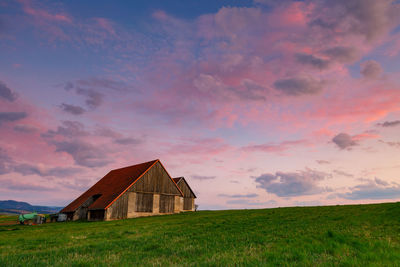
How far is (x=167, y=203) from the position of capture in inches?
2196

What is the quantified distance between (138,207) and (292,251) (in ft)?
149

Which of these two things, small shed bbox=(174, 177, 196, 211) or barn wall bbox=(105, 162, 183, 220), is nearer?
barn wall bbox=(105, 162, 183, 220)

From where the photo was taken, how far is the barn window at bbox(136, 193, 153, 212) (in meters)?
50.8

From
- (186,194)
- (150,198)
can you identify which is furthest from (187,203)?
(150,198)

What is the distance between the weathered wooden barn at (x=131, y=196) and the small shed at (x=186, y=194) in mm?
3519

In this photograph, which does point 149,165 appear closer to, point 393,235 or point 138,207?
point 138,207

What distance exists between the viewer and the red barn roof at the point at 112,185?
4941cm

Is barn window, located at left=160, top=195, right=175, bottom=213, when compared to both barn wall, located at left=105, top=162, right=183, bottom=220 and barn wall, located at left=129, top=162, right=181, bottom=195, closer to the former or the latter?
barn wall, located at left=105, top=162, right=183, bottom=220

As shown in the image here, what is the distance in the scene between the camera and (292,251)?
29.3 feet

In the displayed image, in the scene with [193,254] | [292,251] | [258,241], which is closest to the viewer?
[292,251]

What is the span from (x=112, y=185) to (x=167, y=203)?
11.8m

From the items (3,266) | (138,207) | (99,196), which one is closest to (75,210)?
(99,196)

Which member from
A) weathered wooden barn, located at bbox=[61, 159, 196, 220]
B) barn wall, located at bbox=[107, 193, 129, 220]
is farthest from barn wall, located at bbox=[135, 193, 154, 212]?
barn wall, located at bbox=[107, 193, 129, 220]

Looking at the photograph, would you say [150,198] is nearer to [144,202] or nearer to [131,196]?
[144,202]
